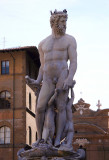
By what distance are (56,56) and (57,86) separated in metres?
0.85

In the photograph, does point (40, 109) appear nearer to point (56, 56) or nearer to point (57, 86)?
point (57, 86)

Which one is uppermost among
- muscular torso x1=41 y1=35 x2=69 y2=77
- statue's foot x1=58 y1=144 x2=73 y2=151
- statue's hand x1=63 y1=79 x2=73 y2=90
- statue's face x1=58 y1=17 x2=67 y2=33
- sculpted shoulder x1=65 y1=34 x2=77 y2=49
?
statue's face x1=58 y1=17 x2=67 y2=33

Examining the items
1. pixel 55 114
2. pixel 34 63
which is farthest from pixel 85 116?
pixel 55 114

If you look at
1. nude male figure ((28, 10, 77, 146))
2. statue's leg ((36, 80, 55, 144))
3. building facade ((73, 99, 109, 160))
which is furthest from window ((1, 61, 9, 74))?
→ statue's leg ((36, 80, 55, 144))

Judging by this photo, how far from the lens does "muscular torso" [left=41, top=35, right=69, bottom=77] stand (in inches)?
467

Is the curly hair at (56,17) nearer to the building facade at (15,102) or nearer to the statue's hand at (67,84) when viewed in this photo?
the statue's hand at (67,84)

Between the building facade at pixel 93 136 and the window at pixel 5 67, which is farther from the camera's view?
the building facade at pixel 93 136

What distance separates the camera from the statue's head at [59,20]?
1195cm

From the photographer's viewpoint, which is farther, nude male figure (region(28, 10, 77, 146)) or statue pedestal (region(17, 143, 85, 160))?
nude male figure (region(28, 10, 77, 146))

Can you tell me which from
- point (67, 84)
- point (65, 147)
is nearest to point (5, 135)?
point (67, 84)

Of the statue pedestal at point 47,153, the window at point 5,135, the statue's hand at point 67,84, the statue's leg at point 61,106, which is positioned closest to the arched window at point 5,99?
the window at point 5,135

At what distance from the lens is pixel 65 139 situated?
38.2 ft

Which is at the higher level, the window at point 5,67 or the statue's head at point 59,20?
the window at point 5,67

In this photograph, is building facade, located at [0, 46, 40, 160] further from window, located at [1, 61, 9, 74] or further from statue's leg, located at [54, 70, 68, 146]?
statue's leg, located at [54, 70, 68, 146]
